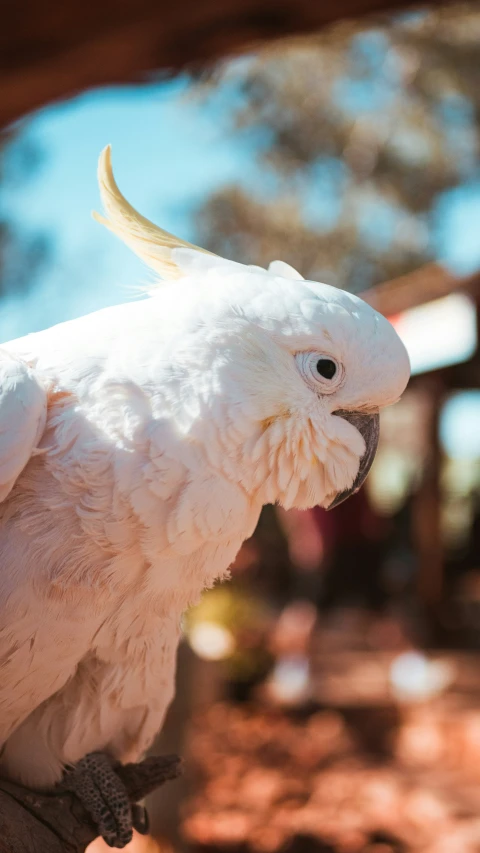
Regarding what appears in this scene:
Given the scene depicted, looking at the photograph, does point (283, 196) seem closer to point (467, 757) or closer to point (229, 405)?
point (467, 757)

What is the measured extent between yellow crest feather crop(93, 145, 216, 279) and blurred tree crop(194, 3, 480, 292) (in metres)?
9.02

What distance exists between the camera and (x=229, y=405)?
1.26 meters

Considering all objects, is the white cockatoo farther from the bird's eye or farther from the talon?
the talon

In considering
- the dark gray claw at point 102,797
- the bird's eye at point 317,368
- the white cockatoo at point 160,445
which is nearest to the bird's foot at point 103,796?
the dark gray claw at point 102,797

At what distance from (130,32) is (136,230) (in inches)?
15.5

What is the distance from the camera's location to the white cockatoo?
4.09 ft

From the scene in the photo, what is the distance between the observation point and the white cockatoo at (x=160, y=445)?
1.25 meters

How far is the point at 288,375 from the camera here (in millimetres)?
1303

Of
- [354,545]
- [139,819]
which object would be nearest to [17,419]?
[139,819]

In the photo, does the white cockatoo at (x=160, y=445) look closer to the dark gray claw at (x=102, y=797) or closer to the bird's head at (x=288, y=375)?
the bird's head at (x=288, y=375)

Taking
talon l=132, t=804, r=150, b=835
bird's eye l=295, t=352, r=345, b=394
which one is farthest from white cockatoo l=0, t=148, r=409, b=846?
talon l=132, t=804, r=150, b=835

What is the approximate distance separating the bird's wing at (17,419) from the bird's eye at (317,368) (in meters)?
0.44

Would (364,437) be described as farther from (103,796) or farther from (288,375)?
(103,796)

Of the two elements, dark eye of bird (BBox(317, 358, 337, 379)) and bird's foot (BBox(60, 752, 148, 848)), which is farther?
bird's foot (BBox(60, 752, 148, 848))
